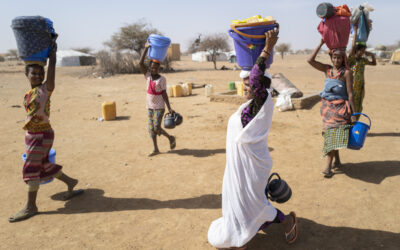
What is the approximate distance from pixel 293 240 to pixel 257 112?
4.19 feet

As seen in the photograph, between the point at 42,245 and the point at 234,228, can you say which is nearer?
the point at 234,228

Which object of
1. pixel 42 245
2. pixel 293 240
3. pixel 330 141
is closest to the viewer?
pixel 293 240

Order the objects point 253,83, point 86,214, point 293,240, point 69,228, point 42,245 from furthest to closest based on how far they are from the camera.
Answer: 1. point 86,214
2. point 69,228
3. point 42,245
4. point 293,240
5. point 253,83

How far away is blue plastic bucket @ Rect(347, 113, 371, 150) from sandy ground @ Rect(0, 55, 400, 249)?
54 centimetres

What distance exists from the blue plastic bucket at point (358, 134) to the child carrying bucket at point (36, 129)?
374 cm

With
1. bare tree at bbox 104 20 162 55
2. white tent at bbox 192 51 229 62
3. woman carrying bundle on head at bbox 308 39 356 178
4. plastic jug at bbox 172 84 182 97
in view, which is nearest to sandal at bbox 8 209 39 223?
woman carrying bundle on head at bbox 308 39 356 178

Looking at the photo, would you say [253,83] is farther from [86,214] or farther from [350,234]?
[86,214]

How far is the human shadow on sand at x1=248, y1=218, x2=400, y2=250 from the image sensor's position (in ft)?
8.37

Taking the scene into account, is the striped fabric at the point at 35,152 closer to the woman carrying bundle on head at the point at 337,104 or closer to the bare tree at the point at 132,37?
the woman carrying bundle on head at the point at 337,104

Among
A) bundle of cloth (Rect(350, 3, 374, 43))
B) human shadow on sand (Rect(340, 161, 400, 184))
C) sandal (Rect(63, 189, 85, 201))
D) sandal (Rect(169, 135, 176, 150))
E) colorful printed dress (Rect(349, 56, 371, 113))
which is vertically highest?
bundle of cloth (Rect(350, 3, 374, 43))

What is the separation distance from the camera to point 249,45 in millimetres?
2289

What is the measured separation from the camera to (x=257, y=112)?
2.23m

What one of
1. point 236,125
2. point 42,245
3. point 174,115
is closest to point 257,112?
point 236,125

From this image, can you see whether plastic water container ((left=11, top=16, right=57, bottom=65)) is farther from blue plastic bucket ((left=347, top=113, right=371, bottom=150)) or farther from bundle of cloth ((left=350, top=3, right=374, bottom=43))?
bundle of cloth ((left=350, top=3, right=374, bottom=43))
